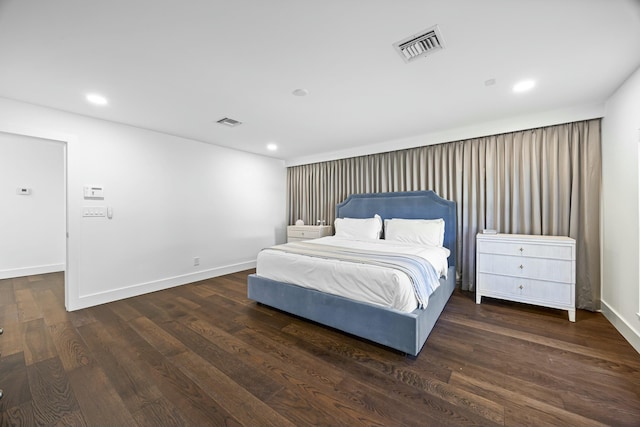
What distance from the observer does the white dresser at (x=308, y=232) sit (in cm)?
487

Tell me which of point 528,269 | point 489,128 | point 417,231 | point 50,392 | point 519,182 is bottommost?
point 50,392

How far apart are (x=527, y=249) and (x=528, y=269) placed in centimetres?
23

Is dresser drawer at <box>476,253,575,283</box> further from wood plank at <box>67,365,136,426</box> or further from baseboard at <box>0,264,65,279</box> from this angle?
baseboard at <box>0,264,65,279</box>

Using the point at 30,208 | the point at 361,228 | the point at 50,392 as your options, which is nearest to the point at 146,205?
the point at 50,392

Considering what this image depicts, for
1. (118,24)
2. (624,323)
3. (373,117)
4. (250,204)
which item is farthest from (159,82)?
(624,323)

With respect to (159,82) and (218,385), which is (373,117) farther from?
(218,385)

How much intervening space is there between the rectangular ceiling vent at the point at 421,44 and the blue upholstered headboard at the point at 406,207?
235 cm

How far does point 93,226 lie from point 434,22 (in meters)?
4.22

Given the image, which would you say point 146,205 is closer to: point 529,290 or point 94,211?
point 94,211

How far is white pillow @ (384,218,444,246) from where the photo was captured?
11.4ft

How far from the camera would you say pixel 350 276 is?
228cm

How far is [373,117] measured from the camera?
125 inches

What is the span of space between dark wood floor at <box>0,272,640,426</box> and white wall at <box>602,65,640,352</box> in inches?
10.5

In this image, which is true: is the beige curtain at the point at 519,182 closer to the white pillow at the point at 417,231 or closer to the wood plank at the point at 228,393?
the white pillow at the point at 417,231
